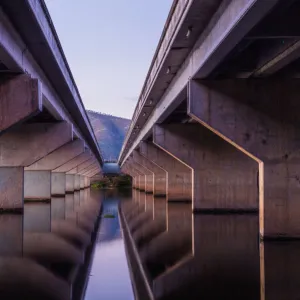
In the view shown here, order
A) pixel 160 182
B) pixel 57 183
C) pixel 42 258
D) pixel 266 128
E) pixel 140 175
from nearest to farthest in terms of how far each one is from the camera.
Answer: pixel 42 258, pixel 266 128, pixel 160 182, pixel 57 183, pixel 140 175

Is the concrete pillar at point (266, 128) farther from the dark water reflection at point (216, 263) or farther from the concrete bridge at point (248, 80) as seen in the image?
the dark water reflection at point (216, 263)

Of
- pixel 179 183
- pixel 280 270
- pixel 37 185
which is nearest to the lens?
pixel 280 270

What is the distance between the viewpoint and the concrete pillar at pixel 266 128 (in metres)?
13.8

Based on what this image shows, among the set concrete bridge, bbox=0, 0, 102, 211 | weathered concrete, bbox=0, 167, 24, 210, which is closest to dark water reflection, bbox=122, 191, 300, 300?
concrete bridge, bbox=0, 0, 102, 211

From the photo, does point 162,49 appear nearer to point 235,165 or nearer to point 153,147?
point 235,165

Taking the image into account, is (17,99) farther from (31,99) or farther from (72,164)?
(72,164)

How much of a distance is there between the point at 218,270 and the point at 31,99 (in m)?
8.90

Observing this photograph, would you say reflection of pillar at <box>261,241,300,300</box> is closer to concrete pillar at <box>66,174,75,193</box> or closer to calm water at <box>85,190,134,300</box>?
calm water at <box>85,190,134,300</box>

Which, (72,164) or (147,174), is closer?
(72,164)

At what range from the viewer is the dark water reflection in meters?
7.22

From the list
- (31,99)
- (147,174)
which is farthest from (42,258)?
(147,174)

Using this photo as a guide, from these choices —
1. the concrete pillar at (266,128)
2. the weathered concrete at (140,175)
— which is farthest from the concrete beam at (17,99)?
the weathered concrete at (140,175)

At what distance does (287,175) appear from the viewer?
14180 millimetres

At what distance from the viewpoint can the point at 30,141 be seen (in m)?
26.6
